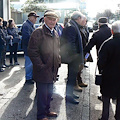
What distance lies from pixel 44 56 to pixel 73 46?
102 cm

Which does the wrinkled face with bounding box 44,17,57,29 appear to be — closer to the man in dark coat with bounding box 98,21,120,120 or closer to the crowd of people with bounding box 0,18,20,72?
the man in dark coat with bounding box 98,21,120,120

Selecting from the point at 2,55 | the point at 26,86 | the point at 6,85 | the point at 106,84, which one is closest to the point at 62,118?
the point at 106,84

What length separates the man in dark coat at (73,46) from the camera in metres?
4.87

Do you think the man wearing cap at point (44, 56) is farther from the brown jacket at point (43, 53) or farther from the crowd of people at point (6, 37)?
the crowd of people at point (6, 37)

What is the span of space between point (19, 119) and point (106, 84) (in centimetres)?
166

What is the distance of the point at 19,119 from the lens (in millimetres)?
4348

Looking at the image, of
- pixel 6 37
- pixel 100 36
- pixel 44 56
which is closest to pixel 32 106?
pixel 44 56

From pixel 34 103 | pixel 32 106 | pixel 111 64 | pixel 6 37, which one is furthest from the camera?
pixel 6 37

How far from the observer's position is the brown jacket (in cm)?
390

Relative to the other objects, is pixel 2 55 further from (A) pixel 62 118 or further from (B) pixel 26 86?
(A) pixel 62 118

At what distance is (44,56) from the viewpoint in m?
4.00

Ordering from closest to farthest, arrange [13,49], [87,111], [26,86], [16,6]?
[87,111] < [26,86] < [13,49] < [16,6]

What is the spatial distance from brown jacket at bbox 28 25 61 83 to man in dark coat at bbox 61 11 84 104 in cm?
79

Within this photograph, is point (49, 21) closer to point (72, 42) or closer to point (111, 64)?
point (72, 42)
